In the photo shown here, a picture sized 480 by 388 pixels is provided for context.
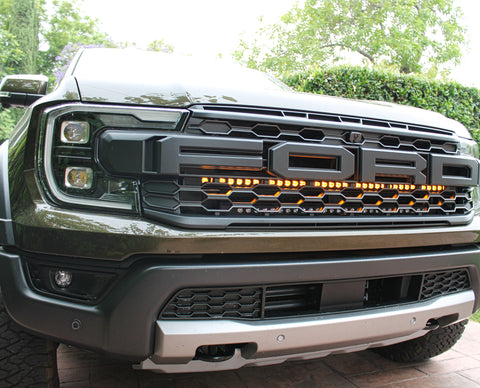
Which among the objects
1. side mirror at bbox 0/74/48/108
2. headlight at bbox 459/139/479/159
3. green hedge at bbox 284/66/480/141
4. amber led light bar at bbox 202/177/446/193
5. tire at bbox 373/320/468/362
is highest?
green hedge at bbox 284/66/480/141

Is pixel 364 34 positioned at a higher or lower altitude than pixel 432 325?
higher

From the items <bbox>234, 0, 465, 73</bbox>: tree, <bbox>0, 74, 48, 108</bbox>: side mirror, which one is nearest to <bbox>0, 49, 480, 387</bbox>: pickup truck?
<bbox>0, 74, 48, 108</bbox>: side mirror

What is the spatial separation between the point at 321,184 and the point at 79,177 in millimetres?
893

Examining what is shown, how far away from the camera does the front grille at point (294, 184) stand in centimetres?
147

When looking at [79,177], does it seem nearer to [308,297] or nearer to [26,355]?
[26,355]

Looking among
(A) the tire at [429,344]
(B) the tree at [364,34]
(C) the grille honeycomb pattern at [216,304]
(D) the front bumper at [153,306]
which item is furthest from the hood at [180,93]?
(B) the tree at [364,34]

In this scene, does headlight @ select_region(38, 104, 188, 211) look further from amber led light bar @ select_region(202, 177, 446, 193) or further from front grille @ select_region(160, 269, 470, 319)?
front grille @ select_region(160, 269, 470, 319)

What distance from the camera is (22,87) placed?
7.04ft

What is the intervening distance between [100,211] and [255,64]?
18683 mm

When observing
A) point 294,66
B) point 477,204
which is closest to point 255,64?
point 294,66

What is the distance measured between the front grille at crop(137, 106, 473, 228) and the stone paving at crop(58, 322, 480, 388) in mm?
1055

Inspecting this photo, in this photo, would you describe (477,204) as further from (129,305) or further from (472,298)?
(129,305)

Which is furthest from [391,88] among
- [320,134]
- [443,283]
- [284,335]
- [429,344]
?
[284,335]

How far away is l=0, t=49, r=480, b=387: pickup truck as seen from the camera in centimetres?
143
